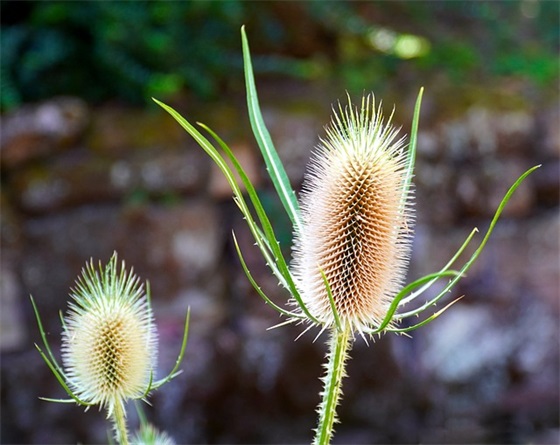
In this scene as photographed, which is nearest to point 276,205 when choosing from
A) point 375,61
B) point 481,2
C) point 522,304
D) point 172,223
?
point 172,223

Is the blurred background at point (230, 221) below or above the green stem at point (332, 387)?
above

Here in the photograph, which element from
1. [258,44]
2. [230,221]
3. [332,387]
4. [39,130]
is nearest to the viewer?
[332,387]

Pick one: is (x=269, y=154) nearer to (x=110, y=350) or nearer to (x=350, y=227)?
(x=350, y=227)

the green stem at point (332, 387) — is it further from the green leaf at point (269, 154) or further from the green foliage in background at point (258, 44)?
the green foliage in background at point (258, 44)

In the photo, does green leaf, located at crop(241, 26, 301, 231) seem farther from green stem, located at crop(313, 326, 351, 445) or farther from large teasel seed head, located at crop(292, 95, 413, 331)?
green stem, located at crop(313, 326, 351, 445)

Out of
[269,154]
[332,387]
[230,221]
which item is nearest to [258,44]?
[230,221]

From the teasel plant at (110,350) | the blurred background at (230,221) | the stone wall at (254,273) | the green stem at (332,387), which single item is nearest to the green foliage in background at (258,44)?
the blurred background at (230,221)
